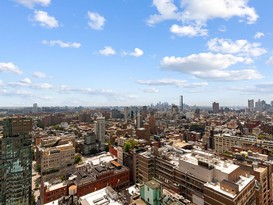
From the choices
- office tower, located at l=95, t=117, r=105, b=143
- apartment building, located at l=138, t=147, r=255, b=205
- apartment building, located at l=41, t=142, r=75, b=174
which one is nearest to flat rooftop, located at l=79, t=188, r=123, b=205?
apartment building, located at l=138, t=147, r=255, b=205

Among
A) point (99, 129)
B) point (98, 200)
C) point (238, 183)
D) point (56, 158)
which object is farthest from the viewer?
point (99, 129)

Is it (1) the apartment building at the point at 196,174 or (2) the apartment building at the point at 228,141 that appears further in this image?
(2) the apartment building at the point at 228,141

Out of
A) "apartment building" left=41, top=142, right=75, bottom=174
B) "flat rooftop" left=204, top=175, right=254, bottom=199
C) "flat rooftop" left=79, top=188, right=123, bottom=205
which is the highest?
"flat rooftop" left=204, top=175, right=254, bottom=199

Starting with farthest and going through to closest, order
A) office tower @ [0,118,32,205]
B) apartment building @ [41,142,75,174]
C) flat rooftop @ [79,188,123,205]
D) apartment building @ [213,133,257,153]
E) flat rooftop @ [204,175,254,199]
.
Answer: apartment building @ [213,133,257,153] → apartment building @ [41,142,75,174] → office tower @ [0,118,32,205] → flat rooftop @ [204,175,254,199] → flat rooftop @ [79,188,123,205]

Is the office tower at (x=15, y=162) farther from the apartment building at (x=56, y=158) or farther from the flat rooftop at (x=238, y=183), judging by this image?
the flat rooftop at (x=238, y=183)

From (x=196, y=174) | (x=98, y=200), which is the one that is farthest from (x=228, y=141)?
(x=98, y=200)

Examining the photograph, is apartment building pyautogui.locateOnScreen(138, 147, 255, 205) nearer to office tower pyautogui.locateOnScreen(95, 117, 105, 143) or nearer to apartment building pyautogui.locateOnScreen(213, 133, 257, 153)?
apartment building pyautogui.locateOnScreen(213, 133, 257, 153)

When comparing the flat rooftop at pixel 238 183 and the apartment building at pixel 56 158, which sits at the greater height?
the flat rooftop at pixel 238 183

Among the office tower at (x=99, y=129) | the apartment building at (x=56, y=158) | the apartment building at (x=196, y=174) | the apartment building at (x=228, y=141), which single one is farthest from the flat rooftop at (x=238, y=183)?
the office tower at (x=99, y=129)

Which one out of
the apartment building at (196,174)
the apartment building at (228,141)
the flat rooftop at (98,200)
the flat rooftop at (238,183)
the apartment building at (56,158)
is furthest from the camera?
the apartment building at (228,141)

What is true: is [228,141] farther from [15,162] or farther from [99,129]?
[15,162]
